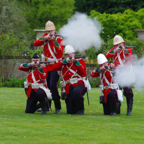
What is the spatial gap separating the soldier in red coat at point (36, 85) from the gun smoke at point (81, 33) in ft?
3.77

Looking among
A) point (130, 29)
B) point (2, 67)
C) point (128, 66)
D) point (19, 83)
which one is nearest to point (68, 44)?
point (128, 66)

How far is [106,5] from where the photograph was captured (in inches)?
2229

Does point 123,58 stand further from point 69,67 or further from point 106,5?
point 106,5

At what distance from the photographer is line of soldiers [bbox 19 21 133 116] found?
38.3 feet

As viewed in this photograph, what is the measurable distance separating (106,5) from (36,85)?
46.2 meters

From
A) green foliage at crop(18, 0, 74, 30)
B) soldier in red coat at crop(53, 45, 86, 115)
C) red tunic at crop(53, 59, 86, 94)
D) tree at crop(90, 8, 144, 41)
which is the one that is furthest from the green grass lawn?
green foliage at crop(18, 0, 74, 30)

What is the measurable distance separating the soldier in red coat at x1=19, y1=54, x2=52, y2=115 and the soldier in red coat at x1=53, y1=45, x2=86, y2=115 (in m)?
0.51

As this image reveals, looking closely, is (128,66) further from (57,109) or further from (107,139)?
(107,139)

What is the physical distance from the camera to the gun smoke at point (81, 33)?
1184 cm

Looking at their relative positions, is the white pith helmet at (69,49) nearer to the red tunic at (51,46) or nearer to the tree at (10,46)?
the red tunic at (51,46)

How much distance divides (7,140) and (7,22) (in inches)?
1486

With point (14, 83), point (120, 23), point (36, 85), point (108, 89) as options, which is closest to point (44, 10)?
point (120, 23)

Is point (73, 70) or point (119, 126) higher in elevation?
point (73, 70)

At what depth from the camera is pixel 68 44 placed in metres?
12.1
